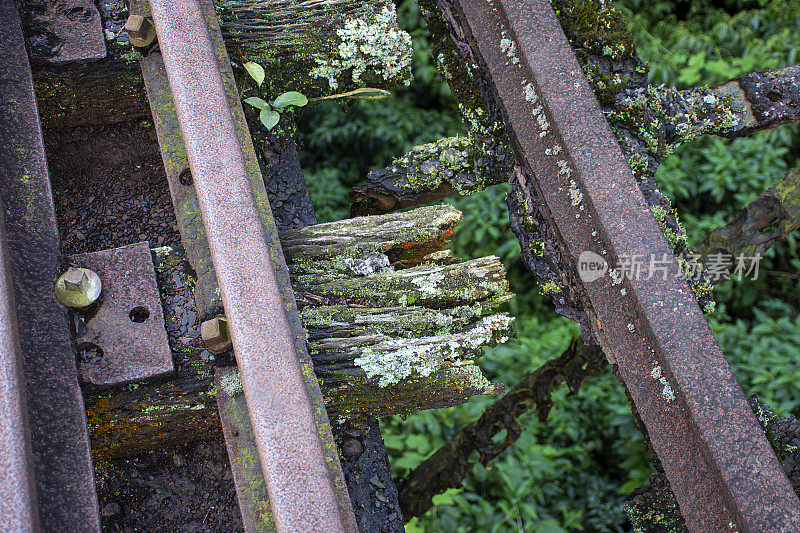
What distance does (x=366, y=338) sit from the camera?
1.48 metres

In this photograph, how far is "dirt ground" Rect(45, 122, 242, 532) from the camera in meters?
1.55

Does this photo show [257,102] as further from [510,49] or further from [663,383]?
[663,383]

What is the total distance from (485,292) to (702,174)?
10.5 feet

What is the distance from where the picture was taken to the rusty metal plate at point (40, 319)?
120 centimetres

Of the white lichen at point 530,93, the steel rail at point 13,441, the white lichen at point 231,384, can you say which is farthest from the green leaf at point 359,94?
the steel rail at point 13,441

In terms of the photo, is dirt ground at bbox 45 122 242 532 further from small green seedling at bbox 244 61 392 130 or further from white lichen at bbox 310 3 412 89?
white lichen at bbox 310 3 412 89

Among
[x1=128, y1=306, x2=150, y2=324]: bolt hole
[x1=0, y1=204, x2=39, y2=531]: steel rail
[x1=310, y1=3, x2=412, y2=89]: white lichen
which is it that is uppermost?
[x1=310, y1=3, x2=412, y2=89]: white lichen

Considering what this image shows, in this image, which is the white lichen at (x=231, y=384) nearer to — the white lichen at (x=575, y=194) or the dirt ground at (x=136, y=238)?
the dirt ground at (x=136, y=238)

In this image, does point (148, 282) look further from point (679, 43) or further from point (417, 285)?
point (679, 43)

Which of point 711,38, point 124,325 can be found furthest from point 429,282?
point 711,38

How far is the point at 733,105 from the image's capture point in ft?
6.40

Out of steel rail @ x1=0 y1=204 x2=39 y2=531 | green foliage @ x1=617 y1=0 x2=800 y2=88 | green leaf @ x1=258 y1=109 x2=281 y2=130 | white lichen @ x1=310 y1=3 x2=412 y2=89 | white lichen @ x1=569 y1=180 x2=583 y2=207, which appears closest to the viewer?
steel rail @ x1=0 y1=204 x2=39 y2=531

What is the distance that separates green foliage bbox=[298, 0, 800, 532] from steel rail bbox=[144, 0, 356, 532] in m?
2.11

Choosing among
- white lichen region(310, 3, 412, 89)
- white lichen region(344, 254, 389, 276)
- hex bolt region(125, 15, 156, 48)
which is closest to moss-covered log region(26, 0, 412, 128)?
white lichen region(310, 3, 412, 89)
